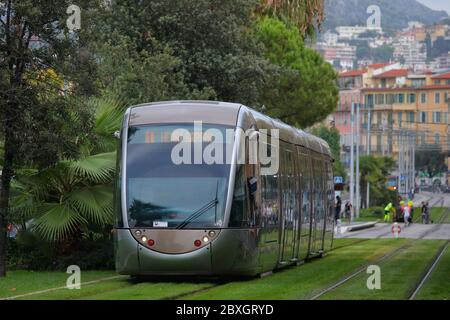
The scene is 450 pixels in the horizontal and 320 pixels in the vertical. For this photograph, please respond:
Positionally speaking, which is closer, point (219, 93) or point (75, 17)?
A: point (75, 17)

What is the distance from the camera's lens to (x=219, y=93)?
43812 millimetres

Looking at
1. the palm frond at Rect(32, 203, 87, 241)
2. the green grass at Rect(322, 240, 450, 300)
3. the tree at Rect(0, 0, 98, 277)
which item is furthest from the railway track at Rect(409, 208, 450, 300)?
the palm frond at Rect(32, 203, 87, 241)

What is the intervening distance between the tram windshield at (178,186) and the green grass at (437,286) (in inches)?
146

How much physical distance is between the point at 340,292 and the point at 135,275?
4417mm

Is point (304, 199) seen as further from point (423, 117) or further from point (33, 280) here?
point (423, 117)

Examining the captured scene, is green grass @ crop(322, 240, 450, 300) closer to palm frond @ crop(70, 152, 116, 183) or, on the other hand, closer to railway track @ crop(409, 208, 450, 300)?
railway track @ crop(409, 208, 450, 300)

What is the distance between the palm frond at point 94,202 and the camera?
25.5 meters

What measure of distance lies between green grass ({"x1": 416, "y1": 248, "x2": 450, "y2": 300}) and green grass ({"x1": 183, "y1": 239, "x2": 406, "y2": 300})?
1.72 meters

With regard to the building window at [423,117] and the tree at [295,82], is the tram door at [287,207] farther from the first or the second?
the building window at [423,117]

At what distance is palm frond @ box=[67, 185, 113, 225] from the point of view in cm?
2553

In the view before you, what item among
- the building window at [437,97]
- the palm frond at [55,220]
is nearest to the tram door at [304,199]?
the palm frond at [55,220]
